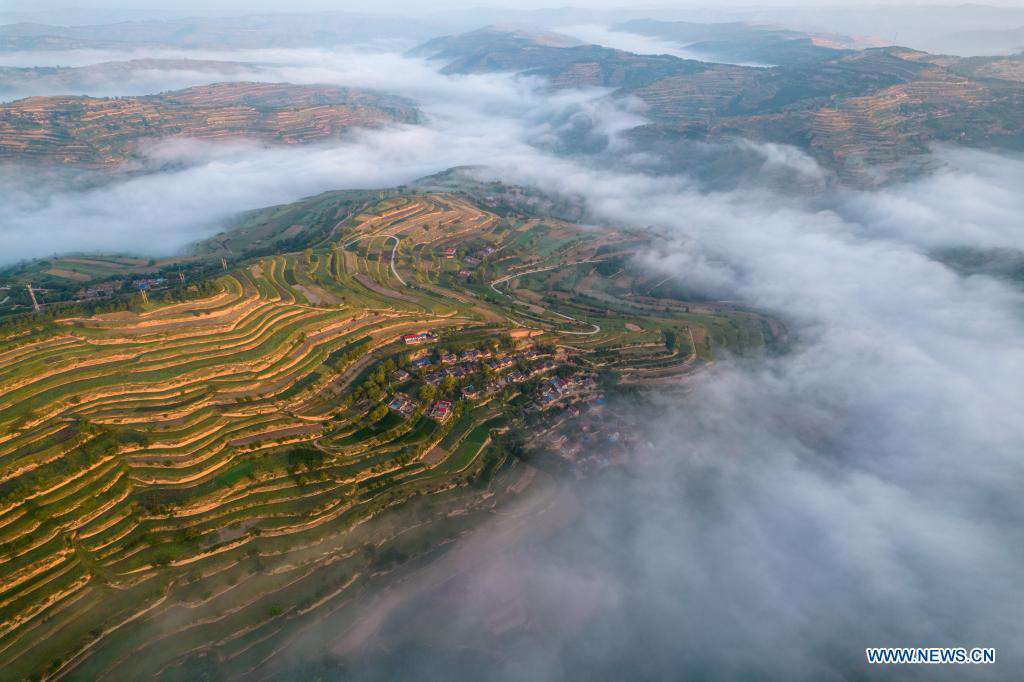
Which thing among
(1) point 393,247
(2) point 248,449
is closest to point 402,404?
(2) point 248,449

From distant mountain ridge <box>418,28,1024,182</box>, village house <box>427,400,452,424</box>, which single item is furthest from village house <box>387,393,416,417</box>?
distant mountain ridge <box>418,28,1024,182</box>

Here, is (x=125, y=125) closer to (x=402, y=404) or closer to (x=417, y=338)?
(x=417, y=338)

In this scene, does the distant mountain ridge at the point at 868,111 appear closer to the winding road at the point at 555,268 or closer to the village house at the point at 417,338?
the winding road at the point at 555,268

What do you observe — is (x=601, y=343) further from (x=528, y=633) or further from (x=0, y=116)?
(x=0, y=116)

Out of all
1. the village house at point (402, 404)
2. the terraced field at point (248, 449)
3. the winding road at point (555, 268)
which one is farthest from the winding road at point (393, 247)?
the village house at point (402, 404)

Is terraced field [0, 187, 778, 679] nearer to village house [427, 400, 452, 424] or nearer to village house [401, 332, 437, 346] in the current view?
village house [427, 400, 452, 424]

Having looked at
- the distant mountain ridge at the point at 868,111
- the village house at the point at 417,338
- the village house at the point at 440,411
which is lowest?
the village house at the point at 440,411

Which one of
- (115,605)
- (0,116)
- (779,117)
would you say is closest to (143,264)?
(115,605)
